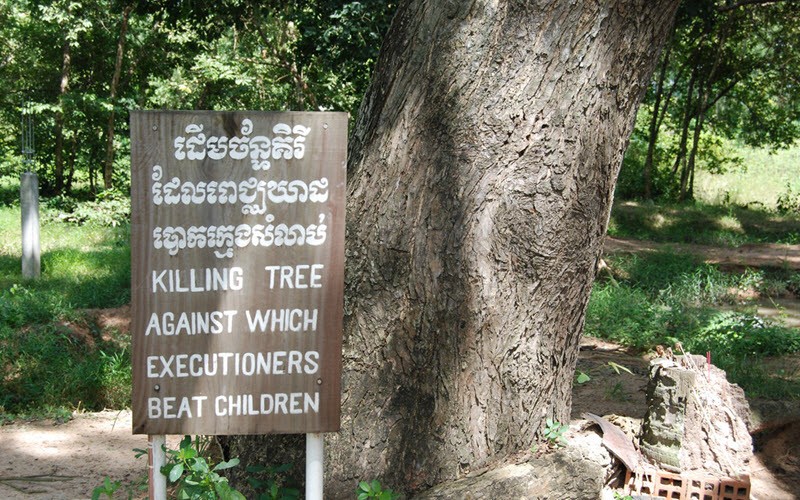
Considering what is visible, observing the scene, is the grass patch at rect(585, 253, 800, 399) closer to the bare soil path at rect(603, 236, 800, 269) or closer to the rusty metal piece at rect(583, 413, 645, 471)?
the bare soil path at rect(603, 236, 800, 269)

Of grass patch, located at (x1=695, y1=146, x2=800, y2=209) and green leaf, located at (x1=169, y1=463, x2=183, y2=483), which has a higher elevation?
grass patch, located at (x1=695, y1=146, x2=800, y2=209)

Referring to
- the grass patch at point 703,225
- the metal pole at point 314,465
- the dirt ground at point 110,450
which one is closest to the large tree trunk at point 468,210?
the metal pole at point 314,465

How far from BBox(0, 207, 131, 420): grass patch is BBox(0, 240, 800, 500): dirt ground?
15.7 inches

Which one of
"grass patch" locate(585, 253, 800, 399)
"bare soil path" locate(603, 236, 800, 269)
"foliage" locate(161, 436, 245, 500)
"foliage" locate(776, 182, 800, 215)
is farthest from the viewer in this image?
"foliage" locate(776, 182, 800, 215)

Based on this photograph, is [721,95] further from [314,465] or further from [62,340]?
[314,465]

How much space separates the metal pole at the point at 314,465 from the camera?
2689 mm

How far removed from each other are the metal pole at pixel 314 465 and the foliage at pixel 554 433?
943 mm

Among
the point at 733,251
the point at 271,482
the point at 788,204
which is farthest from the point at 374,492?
the point at 788,204

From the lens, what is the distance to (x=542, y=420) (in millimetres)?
3143

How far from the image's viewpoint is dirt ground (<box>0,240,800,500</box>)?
411 cm

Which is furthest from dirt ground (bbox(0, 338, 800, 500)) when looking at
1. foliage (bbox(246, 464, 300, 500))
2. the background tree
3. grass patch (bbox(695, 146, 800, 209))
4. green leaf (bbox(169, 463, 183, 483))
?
grass patch (bbox(695, 146, 800, 209))

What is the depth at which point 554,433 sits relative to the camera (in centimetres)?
315

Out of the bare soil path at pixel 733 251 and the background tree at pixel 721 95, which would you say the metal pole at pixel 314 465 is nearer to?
the bare soil path at pixel 733 251

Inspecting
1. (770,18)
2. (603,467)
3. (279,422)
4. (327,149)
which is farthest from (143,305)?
(770,18)
